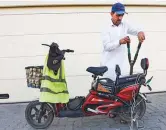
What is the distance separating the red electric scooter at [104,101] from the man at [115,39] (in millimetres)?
155

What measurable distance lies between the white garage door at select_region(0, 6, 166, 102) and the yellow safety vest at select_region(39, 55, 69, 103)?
A: 70.1 inches

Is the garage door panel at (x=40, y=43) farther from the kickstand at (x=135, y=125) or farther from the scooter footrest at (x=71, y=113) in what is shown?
the kickstand at (x=135, y=125)

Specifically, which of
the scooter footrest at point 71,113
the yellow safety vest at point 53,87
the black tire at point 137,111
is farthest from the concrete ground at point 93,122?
the yellow safety vest at point 53,87

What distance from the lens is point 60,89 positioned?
4.81 meters

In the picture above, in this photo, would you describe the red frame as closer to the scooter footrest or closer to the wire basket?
the scooter footrest

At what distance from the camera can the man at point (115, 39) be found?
472 cm

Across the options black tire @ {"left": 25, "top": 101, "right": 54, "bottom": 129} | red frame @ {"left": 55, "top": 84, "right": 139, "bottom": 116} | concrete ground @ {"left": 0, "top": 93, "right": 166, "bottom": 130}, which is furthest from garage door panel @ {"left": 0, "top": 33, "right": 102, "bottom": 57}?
red frame @ {"left": 55, "top": 84, "right": 139, "bottom": 116}

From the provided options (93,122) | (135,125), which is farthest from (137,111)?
(93,122)

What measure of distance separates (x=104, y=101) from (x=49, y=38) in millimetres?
2300

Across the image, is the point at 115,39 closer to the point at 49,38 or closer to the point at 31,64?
the point at 49,38

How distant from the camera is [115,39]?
484cm

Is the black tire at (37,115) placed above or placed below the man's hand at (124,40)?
below

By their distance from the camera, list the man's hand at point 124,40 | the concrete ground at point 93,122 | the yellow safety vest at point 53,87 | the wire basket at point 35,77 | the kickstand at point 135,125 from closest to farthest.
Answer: the man's hand at point 124,40
the yellow safety vest at point 53,87
the wire basket at point 35,77
the kickstand at point 135,125
the concrete ground at point 93,122

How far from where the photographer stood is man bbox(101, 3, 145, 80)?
472cm
